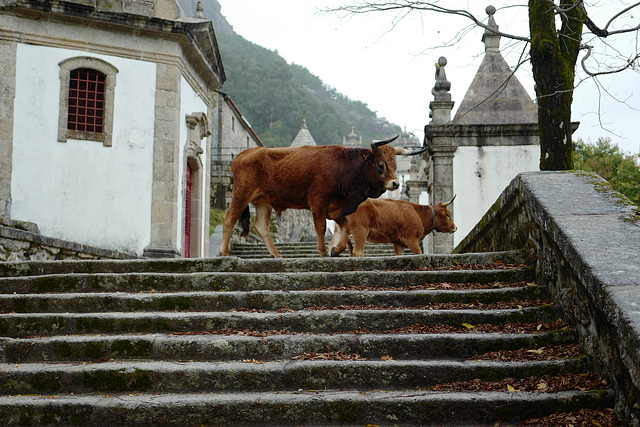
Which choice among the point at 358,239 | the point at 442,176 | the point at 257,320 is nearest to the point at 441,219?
the point at 358,239

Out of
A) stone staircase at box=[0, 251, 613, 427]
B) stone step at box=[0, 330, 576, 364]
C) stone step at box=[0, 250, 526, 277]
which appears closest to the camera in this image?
stone staircase at box=[0, 251, 613, 427]

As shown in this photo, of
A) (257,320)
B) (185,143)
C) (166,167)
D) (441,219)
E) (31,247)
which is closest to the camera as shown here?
(257,320)

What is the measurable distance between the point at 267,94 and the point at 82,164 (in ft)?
216

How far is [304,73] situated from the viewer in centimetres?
11181

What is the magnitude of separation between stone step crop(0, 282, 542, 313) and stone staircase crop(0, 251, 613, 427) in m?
0.01

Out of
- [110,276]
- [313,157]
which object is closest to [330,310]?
[110,276]

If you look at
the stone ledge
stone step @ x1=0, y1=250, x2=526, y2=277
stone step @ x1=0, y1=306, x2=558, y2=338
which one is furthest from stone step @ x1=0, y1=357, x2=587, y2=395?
the stone ledge

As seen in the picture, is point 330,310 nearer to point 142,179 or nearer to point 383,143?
point 383,143

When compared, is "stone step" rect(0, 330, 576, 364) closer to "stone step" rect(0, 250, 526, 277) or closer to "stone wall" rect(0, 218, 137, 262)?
"stone step" rect(0, 250, 526, 277)

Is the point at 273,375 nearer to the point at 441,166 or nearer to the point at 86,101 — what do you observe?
the point at 86,101

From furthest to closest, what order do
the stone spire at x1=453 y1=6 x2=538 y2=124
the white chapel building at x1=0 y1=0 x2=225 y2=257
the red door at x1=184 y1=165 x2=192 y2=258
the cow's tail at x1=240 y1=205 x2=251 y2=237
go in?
the red door at x1=184 y1=165 x2=192 y2=258
the stone spire at x1=453 y1=6 x2=538 y2=124
the white chapel building at x1=0 y1=0 x2=225 y2=257
the cow's tail at x1=240 y1=205 x2=251 y2=237

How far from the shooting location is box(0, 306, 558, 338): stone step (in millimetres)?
4254

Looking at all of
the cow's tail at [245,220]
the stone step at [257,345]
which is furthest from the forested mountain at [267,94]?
the stone step at [257,345]

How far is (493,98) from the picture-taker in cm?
1513
